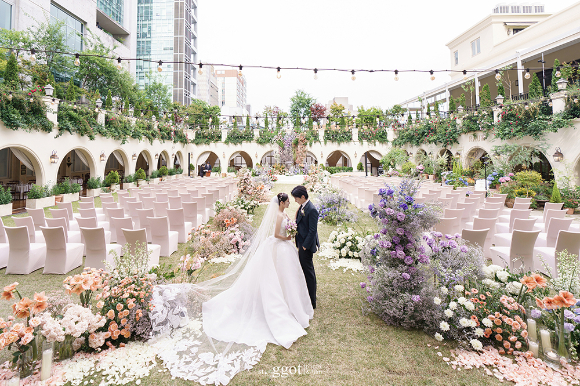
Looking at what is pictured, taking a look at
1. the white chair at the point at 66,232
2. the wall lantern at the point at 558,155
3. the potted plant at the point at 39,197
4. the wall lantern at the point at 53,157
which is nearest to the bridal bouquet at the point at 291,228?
the white chair at the point at 66,232

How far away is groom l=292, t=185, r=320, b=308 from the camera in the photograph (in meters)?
3.22

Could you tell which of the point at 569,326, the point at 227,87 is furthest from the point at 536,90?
the point at 227,87

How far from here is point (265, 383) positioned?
7.52ft

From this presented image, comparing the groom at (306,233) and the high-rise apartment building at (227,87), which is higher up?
the high-rise apartment building at (227,87)

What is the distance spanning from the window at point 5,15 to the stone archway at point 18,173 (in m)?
7.71

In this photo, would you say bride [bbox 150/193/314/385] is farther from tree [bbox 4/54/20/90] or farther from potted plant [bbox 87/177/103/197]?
potted plant [bbox 87/177/103/197]

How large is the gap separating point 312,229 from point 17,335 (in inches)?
103

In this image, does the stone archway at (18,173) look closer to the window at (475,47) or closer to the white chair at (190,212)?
the white chair at (190,212)

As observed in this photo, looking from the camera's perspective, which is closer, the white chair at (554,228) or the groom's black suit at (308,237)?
the groom's black suit at (308,237)

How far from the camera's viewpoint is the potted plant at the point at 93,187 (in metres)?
14.7

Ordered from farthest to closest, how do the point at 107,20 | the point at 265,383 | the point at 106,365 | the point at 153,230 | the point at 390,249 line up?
the point at 107,20 < the point at 153,230 < the point at 390,249 < the point at 106,365 < the point at 265,383

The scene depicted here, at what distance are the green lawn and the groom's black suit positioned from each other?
42cm

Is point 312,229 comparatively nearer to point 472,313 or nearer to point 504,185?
point 472,313

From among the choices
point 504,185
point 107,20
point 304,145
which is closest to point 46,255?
point 504,185
